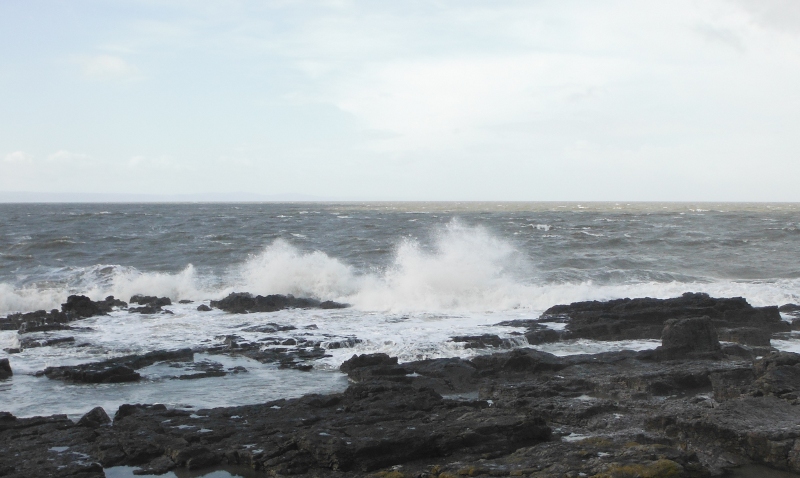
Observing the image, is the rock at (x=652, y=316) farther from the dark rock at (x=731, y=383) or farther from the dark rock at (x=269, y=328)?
the dark rock at (x=269, y=328)

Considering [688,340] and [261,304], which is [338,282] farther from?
[688,340]

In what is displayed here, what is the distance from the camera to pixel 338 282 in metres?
23.8

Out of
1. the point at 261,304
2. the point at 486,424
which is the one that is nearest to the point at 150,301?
the point at 261,304

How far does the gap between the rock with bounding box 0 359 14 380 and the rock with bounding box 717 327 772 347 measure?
1304 cm

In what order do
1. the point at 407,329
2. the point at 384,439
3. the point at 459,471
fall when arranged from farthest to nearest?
the point at 407,329, the point at 384,439, the point at 459,471

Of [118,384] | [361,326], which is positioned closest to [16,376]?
[118,384]

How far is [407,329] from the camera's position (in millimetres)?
15758

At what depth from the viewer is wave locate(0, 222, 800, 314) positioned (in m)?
20.4

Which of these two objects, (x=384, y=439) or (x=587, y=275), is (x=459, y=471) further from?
(x=587, y=275)

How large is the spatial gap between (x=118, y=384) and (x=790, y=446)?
9471 mm

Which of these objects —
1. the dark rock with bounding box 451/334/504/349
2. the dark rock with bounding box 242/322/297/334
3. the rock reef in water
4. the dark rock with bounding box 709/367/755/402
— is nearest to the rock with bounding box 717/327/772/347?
the rock reef in water

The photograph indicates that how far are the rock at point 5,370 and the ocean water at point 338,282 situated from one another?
259mm

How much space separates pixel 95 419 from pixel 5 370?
4382 mm

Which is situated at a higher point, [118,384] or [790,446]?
[790,446]
